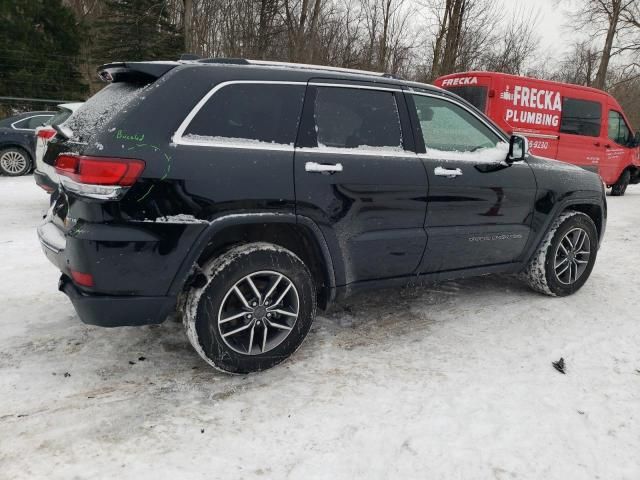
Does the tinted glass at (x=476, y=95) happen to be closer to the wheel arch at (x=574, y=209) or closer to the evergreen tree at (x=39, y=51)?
the wheel arch at (x=574, y=209)

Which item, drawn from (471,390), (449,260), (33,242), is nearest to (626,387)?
(471,390)

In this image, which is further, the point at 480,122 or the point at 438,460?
the point at 480,122

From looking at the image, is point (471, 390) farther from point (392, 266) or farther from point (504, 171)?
point (504, 171)

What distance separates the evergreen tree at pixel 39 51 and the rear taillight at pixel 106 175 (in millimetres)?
19175

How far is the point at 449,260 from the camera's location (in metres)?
3.48

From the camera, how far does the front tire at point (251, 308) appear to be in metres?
2.58

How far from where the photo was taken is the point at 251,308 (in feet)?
8.91

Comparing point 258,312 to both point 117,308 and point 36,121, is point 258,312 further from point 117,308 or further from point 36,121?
point 36,121

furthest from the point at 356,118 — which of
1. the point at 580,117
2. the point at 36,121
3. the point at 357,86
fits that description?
the point at 36,121

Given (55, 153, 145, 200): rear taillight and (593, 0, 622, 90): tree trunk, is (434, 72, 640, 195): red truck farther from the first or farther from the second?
(593, 0, 622, 90): tree trunk

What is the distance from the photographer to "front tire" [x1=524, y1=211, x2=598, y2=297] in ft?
13.3

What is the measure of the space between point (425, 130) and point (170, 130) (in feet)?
5.70

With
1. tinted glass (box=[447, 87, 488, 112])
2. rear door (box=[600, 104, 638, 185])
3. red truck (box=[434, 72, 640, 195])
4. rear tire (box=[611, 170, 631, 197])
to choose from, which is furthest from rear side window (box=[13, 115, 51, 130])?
rear tire (box=[611, 170, 631, 197])

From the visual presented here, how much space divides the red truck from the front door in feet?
17.1
